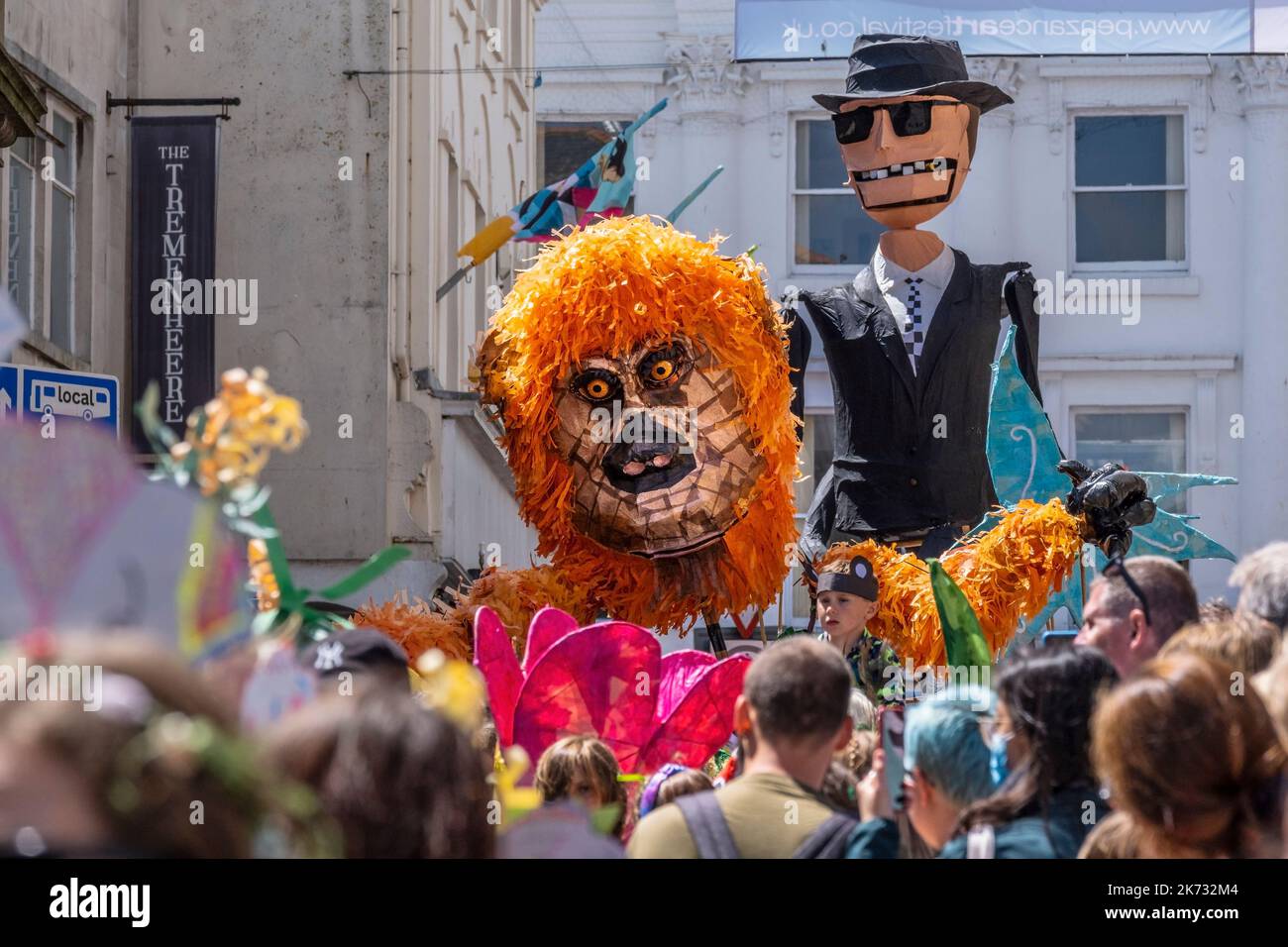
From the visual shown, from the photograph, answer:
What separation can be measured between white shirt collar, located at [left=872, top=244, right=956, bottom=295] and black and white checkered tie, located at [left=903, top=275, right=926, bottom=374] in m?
0.06

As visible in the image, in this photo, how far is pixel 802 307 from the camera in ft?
21.7

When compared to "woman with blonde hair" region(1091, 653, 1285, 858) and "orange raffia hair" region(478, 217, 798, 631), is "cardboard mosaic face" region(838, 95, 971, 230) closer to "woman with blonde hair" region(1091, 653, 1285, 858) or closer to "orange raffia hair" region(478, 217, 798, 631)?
"orange raffia hair" region(478, 217, 798, 631)

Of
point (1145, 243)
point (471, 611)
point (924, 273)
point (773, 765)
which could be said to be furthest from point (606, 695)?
point (1145, 243)

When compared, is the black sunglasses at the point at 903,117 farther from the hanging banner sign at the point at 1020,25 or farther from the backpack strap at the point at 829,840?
the hanging banner sign at the point at 1020,25

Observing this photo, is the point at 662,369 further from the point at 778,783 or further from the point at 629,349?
the point at 778,783

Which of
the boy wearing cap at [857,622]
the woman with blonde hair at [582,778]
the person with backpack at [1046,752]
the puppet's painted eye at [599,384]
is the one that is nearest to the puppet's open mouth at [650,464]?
the puppet's painted eye at [599,384]

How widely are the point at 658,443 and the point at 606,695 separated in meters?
0.97

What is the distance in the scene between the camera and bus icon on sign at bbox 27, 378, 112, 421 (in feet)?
29.8

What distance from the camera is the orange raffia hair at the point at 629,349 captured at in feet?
19.4

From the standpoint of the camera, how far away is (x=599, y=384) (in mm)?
5949

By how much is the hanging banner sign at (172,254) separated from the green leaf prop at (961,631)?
729 cm

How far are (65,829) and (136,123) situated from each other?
10342mm

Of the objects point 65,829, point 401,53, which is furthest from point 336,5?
point 65,829
